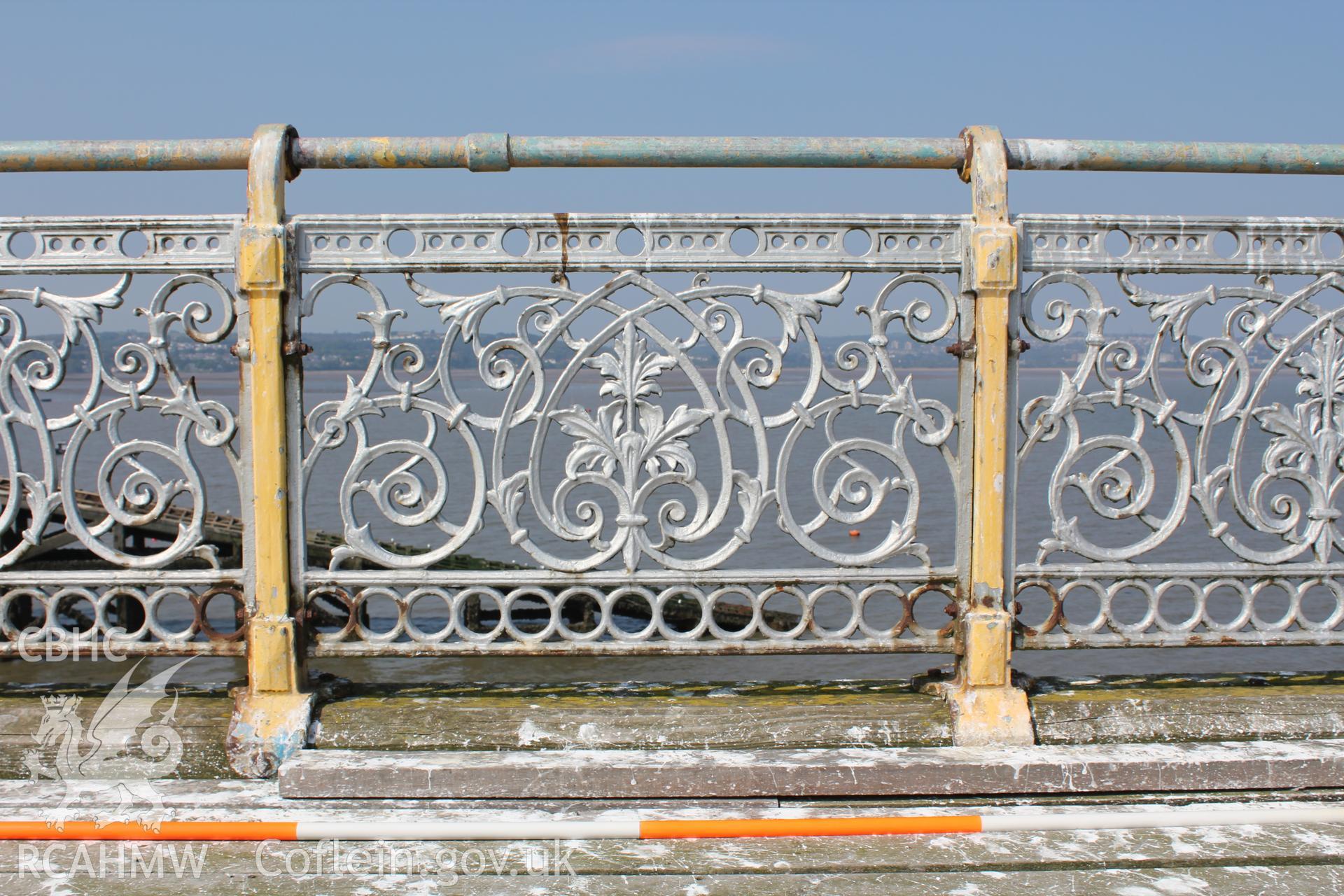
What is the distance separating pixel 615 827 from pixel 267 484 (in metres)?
1.58

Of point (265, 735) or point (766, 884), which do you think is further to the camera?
point (265, 735)

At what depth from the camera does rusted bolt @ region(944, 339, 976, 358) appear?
13.0 ft

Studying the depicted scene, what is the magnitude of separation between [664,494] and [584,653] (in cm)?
1767

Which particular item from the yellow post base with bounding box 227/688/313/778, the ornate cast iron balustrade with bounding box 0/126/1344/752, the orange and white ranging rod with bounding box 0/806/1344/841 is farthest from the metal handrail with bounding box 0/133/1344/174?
the orange and white ranging rod with bounding box 0/806/1344/841

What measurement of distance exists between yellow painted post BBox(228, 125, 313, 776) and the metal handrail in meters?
0.18

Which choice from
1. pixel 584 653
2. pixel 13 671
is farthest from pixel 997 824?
pixel 13 671

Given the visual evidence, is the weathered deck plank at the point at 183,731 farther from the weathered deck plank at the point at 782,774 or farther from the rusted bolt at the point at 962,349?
the rusted bolt at the point at 962,349

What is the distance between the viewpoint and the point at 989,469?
3967 millimetres

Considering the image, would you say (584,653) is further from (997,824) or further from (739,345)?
(997,824)

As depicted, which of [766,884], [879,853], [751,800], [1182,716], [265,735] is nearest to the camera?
[766,884]

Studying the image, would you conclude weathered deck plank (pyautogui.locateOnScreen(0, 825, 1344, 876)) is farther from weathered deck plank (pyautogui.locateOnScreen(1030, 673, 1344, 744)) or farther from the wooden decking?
weathered deck plank (pyautogui.locateOnScreen(1030, 673, 1344, 744))

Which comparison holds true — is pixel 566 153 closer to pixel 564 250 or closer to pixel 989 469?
pixel 564 250

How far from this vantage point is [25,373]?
401 centimetres

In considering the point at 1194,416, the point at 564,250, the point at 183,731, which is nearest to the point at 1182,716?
the point at 1194,416
